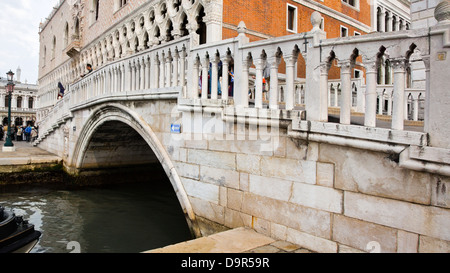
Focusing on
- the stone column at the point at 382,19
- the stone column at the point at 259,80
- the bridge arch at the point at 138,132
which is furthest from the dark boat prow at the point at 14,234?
the stone column at the point at 382,19

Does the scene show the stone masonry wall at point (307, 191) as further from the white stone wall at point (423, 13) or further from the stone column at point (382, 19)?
the stone column at point (382, 19)

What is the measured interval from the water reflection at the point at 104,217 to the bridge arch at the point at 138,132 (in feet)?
5.35

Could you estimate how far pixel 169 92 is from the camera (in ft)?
17.8

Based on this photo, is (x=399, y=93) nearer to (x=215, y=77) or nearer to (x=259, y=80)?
(x=259, y=80)

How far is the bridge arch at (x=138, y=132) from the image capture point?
16.4 ft

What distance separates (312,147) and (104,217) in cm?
690

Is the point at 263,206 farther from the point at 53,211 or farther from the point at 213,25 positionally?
the point at 53,211

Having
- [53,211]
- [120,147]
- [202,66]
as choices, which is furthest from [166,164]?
[120,147]

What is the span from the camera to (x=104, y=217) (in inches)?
334

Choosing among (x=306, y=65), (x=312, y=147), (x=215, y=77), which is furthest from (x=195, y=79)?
(x=312, y=147)

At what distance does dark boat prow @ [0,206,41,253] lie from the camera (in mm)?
4855

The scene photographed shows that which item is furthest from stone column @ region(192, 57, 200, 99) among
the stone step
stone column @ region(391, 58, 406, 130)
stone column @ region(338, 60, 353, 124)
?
stone column @ region(391, 58, 406, 130)

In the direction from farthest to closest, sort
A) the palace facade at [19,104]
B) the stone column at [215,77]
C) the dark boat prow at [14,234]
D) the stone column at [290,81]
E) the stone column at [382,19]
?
the palace facade at [19,104], the stone column at [382,19], the dark boat prow at [14,234], the stone column at [215,77], the stone column at [290,81]

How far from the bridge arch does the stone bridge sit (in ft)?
0.13
